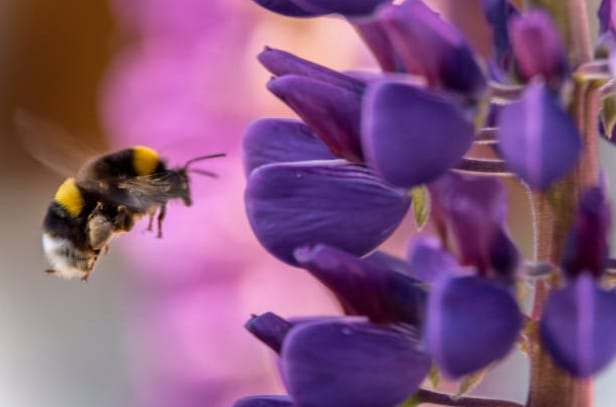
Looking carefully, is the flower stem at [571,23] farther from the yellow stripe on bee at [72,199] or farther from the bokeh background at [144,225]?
the bokeh background at [144,225]

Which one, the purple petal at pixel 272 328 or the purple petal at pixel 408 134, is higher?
the purple petal at pixel 408 134

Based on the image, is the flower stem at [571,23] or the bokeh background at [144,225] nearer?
the flower stem at [571,23]

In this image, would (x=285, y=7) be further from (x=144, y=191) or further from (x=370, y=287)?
(x=144, y=191)

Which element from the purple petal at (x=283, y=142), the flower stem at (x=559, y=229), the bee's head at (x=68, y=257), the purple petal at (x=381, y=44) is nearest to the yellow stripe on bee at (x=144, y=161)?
the bee's head at (x=68, y=257)

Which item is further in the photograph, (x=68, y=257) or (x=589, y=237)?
(x=68, y=257)

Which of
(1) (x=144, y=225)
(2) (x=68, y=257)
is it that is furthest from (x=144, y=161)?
(1) (x=144, y=225)

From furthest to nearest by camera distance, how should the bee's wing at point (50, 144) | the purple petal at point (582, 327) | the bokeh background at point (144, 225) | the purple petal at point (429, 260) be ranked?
the bokeh background at point (144, 225) → the bee's wing at point (50, 144) → the purple petal at point (429, 260) → the purple petal at point (582, 327)

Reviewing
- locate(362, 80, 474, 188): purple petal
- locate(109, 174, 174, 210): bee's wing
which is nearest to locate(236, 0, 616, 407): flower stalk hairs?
locate(362, 80, 474, 188): purple petal
